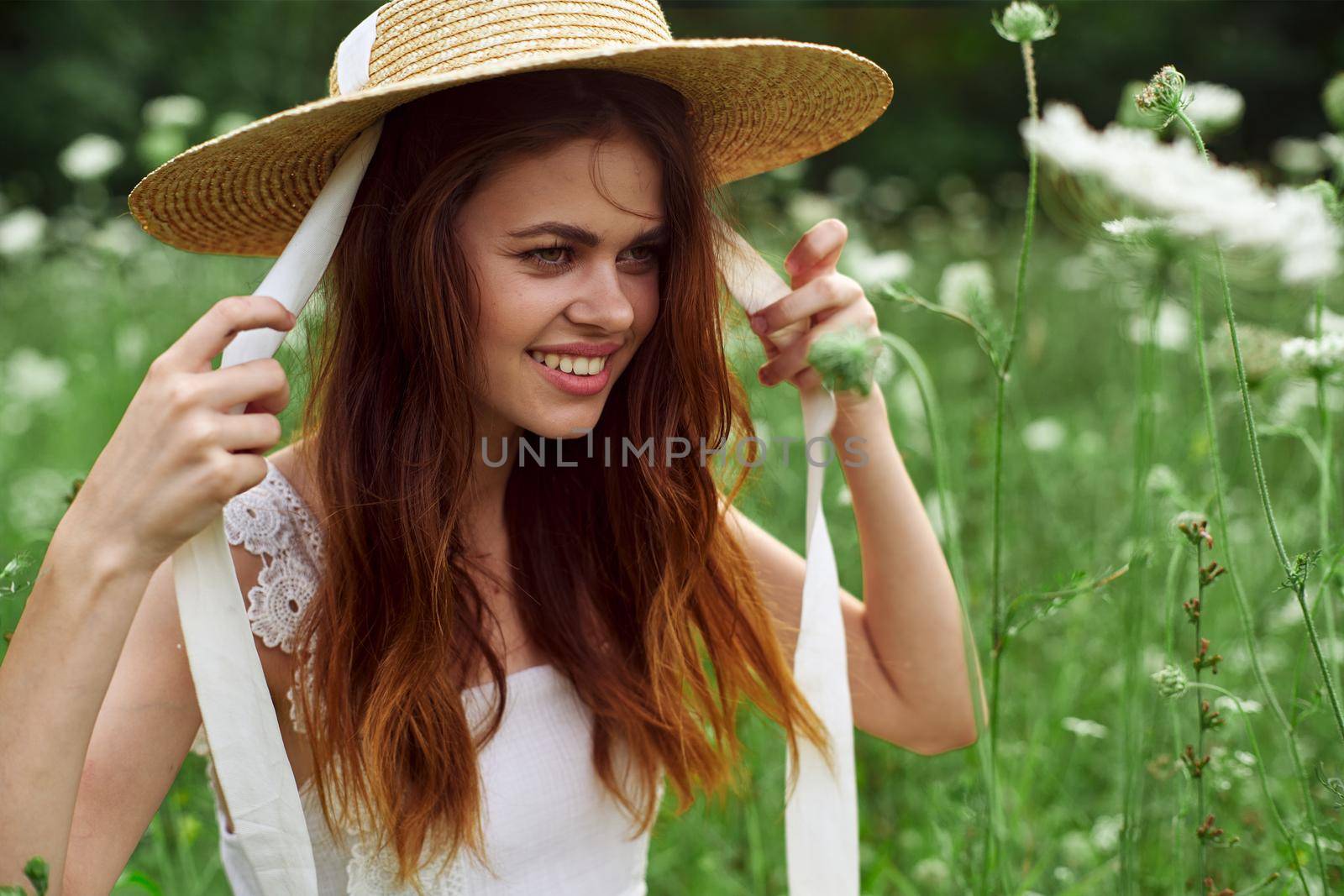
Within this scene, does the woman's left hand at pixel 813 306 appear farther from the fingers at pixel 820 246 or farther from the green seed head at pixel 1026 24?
the green seed head at pixel 1026 24

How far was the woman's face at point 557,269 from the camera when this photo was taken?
122 centimetres

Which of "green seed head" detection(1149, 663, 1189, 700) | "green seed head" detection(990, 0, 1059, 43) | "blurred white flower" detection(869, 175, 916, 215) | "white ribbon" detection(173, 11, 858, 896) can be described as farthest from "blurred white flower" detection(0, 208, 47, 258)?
"blurred white flower" detection(869, 175, 916, 215)

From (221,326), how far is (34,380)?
253cm

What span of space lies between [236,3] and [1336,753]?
29.3 feet

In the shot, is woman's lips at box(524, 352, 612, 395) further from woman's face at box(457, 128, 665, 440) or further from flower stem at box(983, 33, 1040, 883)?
A: flower stem at box(983, 33, 1040, 883)

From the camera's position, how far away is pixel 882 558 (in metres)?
1.47

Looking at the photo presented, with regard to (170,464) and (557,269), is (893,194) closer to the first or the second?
(557,269)

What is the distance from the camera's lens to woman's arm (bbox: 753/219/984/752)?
4.31ft

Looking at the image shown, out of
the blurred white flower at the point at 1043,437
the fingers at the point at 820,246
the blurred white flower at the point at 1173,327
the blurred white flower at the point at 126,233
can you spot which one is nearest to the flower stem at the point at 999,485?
the fingers at the point at 820,246

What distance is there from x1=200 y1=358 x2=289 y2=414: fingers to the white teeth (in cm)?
29

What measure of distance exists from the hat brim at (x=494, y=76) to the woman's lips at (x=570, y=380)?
30cm

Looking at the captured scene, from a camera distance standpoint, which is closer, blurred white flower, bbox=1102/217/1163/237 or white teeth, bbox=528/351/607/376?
blurred white flower, bbox=1102/217/1163/237

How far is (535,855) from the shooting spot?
4.69 ft

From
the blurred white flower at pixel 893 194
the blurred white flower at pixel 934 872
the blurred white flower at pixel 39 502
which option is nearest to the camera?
the blurred white flower at pixel 934 872
